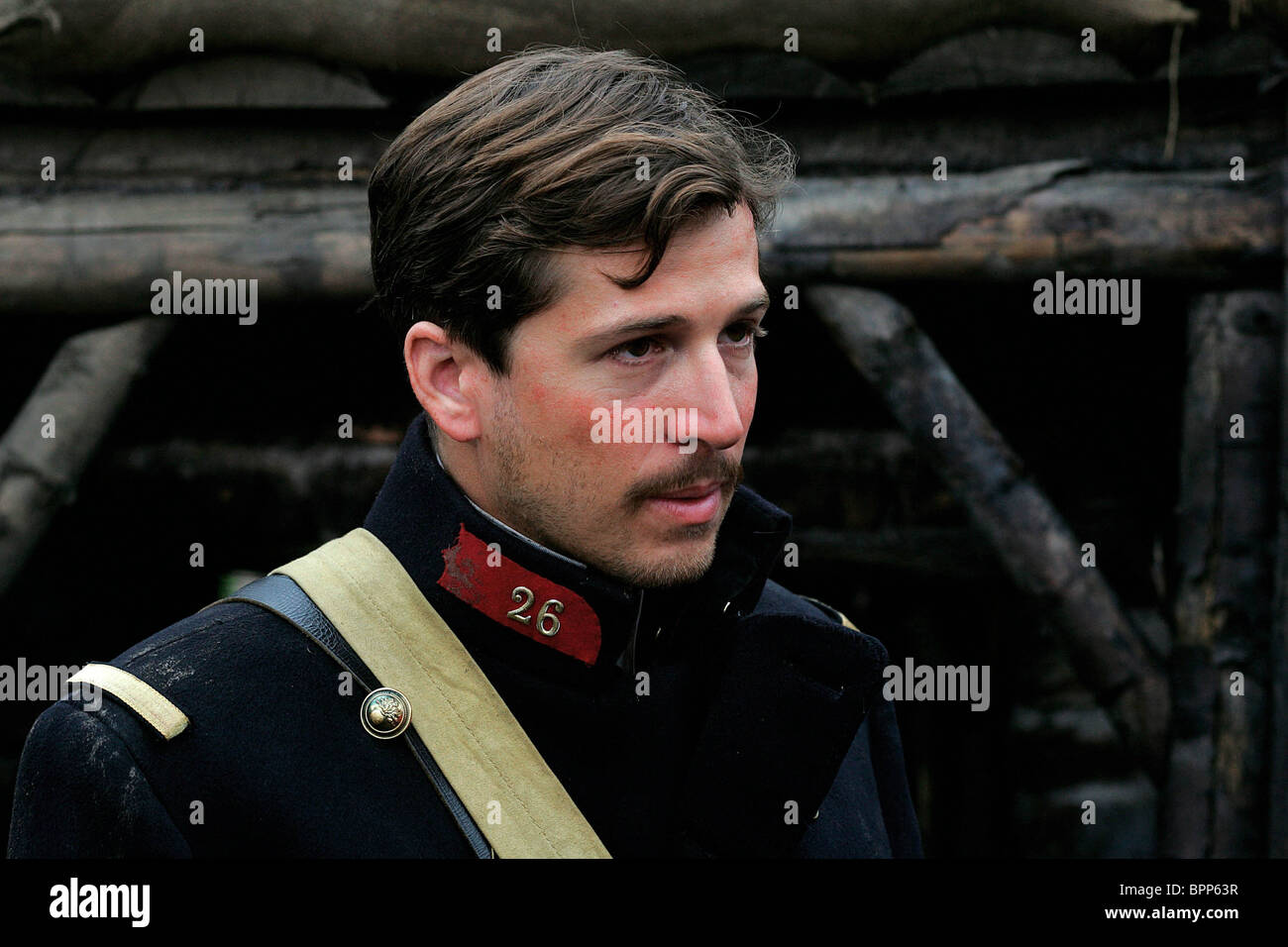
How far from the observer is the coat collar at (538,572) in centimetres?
157

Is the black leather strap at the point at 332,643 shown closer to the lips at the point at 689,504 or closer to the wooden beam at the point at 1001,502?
the lips at the point at 689,504

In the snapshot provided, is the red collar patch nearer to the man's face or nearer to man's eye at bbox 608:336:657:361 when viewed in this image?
the man's face

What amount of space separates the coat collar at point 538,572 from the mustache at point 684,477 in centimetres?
12

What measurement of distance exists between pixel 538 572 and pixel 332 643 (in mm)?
270

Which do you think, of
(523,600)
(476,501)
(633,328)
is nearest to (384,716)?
(523,600)

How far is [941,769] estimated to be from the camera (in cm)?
455

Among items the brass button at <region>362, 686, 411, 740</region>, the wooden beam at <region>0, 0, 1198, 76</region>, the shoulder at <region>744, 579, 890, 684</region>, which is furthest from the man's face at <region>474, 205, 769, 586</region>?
the wooden beam at <region>0, 0, 1198, 76</region>

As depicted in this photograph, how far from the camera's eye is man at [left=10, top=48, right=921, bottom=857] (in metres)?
1.47

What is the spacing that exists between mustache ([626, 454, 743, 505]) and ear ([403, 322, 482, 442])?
23 centimetres

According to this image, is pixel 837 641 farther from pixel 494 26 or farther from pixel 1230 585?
pixel 494 26

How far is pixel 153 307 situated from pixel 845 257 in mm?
1905

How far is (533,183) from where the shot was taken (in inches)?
60.4

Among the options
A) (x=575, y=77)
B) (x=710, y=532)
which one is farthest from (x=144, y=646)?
(x=575, y=77)
